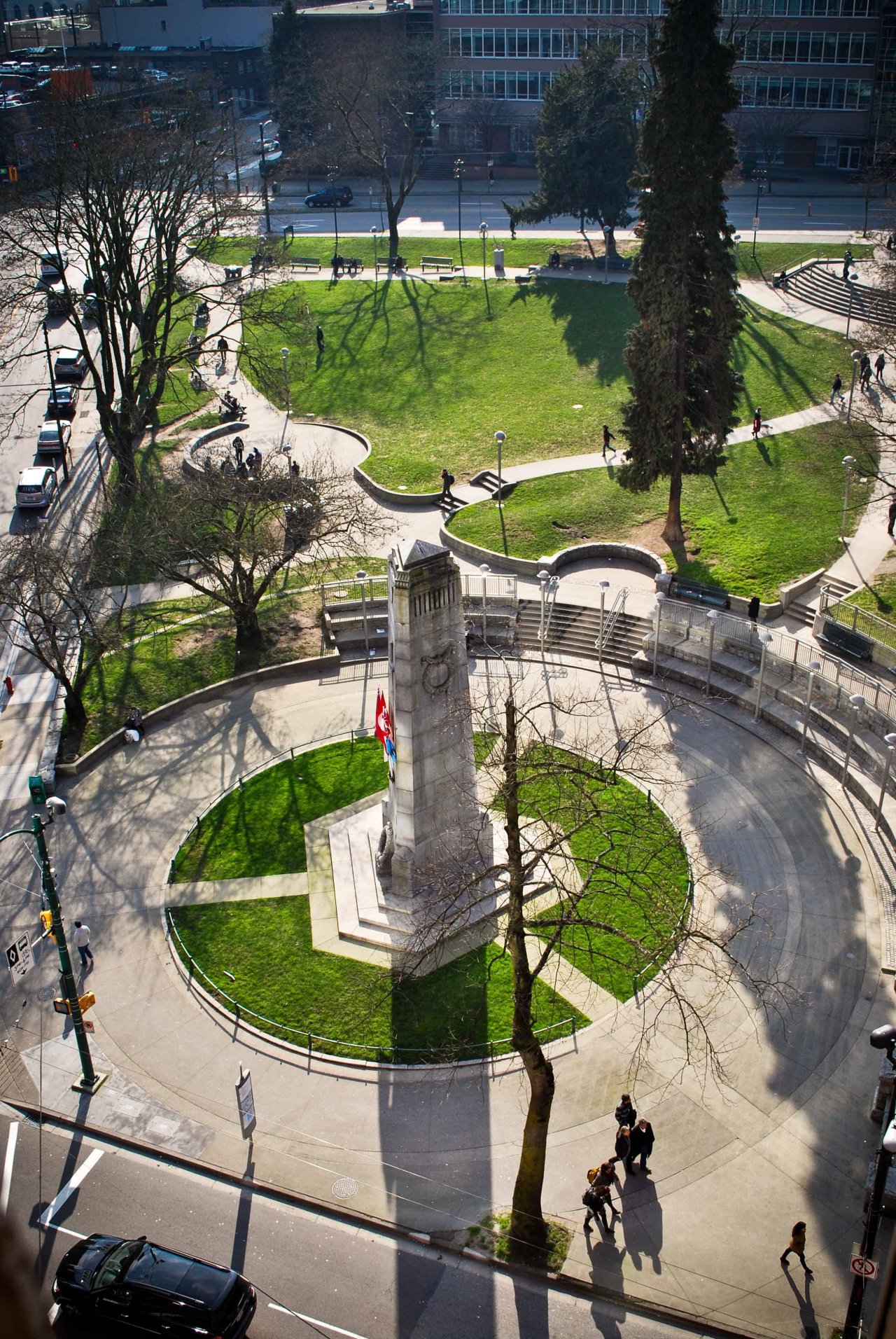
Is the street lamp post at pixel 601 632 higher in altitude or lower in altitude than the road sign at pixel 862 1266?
higher

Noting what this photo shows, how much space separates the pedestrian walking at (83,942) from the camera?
27734mm

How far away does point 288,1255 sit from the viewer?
70.9 feet

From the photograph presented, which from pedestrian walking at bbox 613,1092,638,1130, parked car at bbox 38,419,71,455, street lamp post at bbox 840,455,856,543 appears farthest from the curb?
parked car at bbox 38,419,71,455

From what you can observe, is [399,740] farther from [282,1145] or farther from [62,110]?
[62,110]

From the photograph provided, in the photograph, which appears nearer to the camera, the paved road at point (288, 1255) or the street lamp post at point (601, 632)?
the paved road at point (288, 1255)

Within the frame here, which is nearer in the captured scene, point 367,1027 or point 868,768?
point 367,1027

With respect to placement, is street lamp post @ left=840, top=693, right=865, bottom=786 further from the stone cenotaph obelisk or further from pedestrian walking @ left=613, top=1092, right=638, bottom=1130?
pedestrian walking @ left=613, top=1092, right=638, bottom=1130

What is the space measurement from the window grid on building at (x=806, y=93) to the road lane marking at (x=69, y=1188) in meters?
78.4

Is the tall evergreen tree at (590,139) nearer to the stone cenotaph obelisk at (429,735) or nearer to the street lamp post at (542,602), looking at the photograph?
the street lamp post at (542,602)

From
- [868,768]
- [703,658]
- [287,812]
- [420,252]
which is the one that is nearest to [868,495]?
[703,658]

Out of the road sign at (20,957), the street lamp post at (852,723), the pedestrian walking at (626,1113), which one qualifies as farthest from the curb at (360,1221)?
the street lamp post at (852,723)

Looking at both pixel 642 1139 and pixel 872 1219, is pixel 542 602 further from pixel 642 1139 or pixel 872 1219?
pixel 872 1219

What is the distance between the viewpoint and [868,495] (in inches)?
1742

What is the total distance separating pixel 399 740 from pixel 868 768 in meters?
12.3
